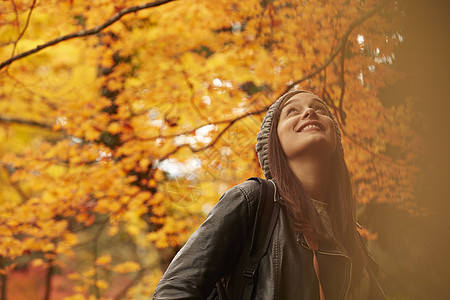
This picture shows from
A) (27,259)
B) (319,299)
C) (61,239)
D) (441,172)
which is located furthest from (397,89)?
(27,259)

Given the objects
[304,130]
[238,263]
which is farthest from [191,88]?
[238,263]

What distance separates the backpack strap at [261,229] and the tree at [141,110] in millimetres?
2423

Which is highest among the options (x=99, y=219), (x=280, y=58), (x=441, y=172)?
(x=280, y=58)

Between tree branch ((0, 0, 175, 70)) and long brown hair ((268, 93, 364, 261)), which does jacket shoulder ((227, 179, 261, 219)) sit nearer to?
long brown hair ((268, 93, 364, 261))

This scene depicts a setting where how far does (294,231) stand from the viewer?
3.58ft

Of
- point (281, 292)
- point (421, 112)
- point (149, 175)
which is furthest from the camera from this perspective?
point (149, 175)

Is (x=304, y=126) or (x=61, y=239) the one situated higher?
(x=304, y=126)

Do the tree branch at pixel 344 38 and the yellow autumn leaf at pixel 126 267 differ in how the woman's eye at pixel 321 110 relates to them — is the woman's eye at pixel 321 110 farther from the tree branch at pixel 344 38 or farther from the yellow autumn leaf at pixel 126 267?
the yellow autumn leaf at pixel 126 267

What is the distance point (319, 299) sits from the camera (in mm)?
1002

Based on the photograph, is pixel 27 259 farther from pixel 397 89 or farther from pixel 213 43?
pixel 397 89

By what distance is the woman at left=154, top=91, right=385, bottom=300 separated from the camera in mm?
974

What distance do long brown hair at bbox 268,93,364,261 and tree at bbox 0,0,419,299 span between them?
2.12 m

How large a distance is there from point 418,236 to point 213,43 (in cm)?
279

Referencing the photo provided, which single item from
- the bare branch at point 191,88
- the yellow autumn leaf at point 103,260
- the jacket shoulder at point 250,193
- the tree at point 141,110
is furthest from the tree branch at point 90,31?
the jacket shoulder at point 250,193
